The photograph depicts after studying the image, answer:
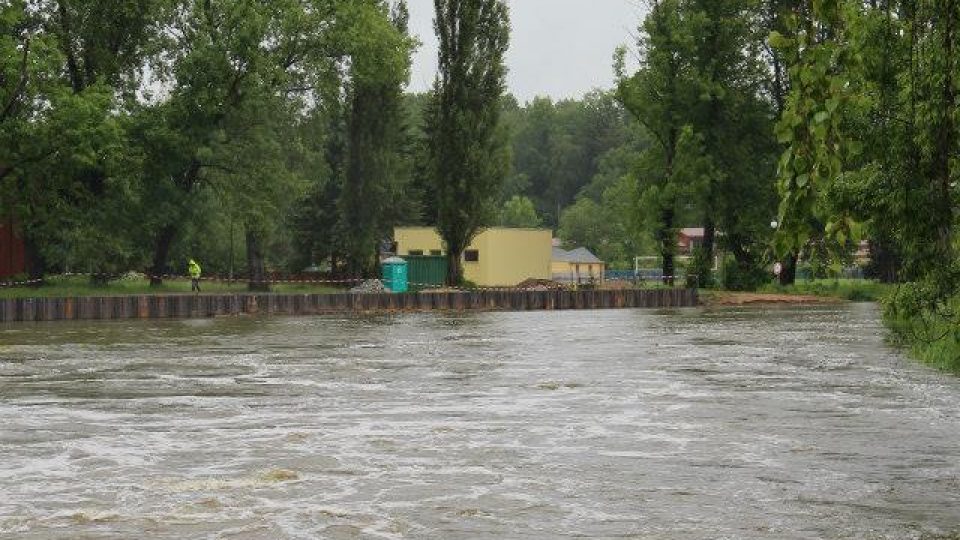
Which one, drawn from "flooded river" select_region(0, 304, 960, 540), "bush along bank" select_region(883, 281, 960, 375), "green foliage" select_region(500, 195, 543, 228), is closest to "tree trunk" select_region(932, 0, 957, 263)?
"bush along bank" select_region(883, 281, 960, 375)

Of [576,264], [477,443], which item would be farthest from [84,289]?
[576,264]

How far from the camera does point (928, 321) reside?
1770 cm

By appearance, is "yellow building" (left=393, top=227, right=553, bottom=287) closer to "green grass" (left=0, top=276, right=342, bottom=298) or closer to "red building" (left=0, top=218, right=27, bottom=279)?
"green grass" (left=0, top=276, right=342, bottom=298)

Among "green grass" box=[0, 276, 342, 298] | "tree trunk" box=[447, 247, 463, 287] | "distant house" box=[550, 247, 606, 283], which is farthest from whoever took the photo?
"distant house" box=[550, 247, 606, 283]

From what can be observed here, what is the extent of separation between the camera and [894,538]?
33.5 ft

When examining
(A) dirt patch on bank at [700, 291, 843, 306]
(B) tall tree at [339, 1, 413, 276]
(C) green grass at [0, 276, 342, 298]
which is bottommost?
(A) dirt patch on bank at [700, 291, 843, 306]

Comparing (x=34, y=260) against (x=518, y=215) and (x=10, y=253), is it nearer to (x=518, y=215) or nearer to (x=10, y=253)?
(x=10, y=253)

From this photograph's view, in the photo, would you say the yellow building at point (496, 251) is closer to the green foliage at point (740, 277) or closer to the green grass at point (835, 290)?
the green foliage at point (740, 277)

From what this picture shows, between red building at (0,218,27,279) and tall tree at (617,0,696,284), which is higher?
tall tree at (617,0,696,284)

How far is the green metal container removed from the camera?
66812mm

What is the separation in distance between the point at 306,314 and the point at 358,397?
29301mm

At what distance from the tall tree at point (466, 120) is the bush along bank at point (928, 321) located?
33191 millimetres

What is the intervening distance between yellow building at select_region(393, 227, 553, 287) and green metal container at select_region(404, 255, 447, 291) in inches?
28.4

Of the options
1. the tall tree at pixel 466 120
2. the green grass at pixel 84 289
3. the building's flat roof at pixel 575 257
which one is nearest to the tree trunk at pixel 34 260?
the green grass at pixel 84 289
